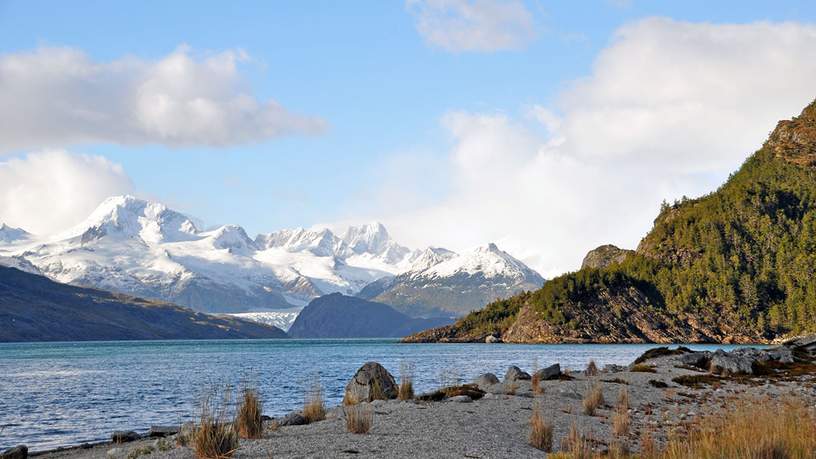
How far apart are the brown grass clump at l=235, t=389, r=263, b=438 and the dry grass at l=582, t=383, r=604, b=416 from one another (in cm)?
1459

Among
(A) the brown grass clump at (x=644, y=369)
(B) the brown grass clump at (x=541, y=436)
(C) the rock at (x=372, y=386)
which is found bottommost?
(B) the brown grass clump at (x=541, y=436)

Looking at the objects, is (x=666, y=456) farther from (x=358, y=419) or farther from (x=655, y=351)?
(x=655, y=351)

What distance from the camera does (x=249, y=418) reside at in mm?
23688

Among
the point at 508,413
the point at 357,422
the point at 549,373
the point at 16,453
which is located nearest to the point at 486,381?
the point at 549,373

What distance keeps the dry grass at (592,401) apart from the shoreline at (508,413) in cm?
42

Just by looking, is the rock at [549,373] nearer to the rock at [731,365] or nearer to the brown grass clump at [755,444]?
the rock at [731,365]

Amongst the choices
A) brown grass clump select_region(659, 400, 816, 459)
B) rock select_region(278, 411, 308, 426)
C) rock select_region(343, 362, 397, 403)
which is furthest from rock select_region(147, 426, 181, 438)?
brown grass clump select_region(659, 400, 816, 459)

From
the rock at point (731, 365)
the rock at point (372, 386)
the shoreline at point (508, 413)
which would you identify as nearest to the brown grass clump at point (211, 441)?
the shoreline at point (508, 413)

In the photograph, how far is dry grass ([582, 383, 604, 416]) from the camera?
32.0 metres

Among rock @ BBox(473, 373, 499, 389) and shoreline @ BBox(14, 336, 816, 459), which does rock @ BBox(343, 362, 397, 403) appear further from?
rock @ BBox(473, 373, 499, 389)

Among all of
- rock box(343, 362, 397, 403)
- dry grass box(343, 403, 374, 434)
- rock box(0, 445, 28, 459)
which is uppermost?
rock box(343, 362, 397, 403)

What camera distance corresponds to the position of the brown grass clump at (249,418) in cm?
2347

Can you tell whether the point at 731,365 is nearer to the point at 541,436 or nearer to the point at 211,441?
the point at 541,436

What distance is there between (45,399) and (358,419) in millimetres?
49850
